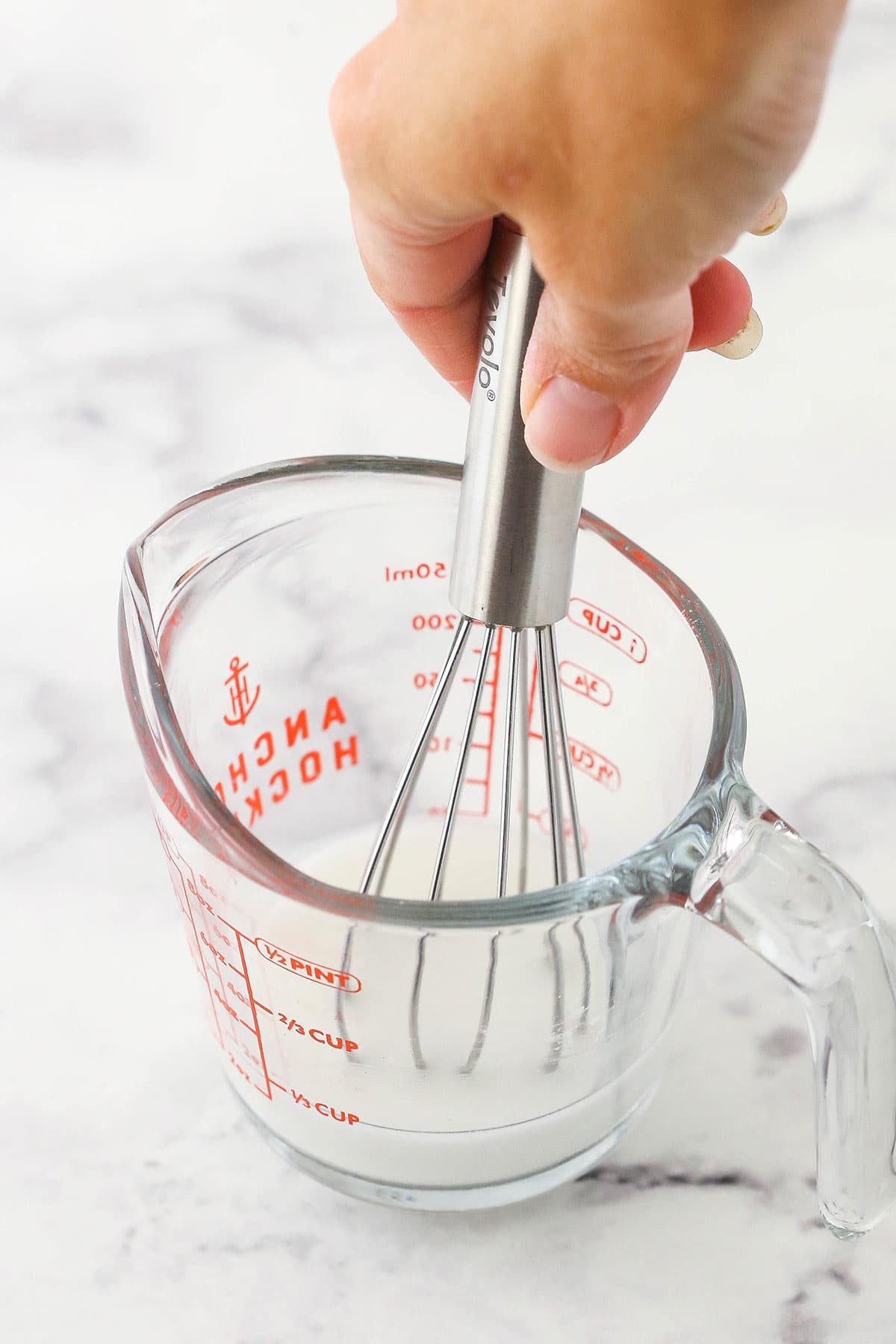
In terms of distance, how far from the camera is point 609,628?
1.78 ft

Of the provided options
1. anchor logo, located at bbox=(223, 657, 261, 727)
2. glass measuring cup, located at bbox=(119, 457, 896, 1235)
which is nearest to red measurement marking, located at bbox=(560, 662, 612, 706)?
glass measuring cup, located at bbox=(119, 457, 896, 1235)

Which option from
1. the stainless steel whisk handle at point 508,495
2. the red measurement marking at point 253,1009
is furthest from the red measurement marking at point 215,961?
the stainless steel whisk handle at point 508,495

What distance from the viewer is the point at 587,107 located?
0.94 ft

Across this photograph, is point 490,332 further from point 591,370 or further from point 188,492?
point 188,492

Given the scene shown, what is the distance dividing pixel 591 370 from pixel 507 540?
0.08m

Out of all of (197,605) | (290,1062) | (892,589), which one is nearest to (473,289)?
(197,605)

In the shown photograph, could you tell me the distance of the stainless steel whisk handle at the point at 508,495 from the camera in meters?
0.38

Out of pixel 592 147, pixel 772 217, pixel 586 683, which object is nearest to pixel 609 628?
pixel 586 683

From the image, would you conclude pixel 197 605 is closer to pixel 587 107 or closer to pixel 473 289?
pixel 473 289

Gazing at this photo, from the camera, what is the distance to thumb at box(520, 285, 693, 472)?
0.34m

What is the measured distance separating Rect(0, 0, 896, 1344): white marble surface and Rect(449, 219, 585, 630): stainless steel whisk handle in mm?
186

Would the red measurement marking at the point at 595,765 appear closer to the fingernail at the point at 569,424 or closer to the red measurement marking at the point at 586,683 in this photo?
the red measurement marking at the point at 586,683

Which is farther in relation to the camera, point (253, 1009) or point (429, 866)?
point (429, 866)

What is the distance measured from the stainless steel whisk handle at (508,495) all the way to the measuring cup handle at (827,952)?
0.28ft
